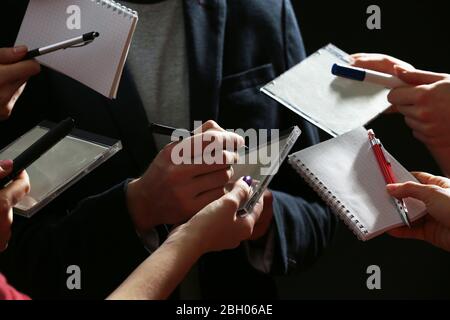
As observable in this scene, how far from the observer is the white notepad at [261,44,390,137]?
29.6 inches

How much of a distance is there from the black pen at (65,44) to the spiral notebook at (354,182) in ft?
0.92

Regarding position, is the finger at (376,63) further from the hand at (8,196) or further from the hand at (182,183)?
the hand at (8,196)

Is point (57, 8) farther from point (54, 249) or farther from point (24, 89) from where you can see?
point (54, 249)

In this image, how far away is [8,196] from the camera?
59 cm

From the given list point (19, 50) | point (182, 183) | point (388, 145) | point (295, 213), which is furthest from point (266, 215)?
point (388, 145)

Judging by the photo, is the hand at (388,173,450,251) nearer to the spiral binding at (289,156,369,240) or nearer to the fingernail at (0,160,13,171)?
the spiral binding at (289,156,369,240)

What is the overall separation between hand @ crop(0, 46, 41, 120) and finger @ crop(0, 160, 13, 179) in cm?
8

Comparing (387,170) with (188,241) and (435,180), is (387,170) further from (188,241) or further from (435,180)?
(188,241)

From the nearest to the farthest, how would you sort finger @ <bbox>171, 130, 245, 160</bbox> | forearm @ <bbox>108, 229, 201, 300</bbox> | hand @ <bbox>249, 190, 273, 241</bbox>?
forearm @ <bbox>108, 229, 201, 300</bbox>
finger @ <bbox>171, 130, 245, 160</bbox>
hand @ <bbox>249, 190, 273, 241</bbox>

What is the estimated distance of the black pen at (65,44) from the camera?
629mm

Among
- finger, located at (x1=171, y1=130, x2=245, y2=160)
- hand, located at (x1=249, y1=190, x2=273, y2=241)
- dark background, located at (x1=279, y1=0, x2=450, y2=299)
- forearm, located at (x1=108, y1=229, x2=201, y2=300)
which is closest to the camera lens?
forearm, located at (x1=108, y1=229, x2=201, y2=300)

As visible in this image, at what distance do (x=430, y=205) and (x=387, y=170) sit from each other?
7 cm

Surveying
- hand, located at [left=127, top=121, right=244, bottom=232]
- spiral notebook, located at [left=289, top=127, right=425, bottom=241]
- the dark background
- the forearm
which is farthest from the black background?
the forearm

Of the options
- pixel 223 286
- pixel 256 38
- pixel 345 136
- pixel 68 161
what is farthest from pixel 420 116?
pixel 68 161
